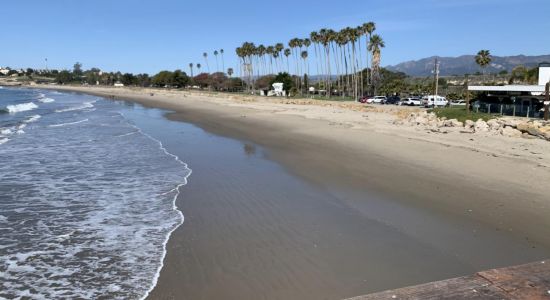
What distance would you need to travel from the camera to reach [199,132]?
1188 inches

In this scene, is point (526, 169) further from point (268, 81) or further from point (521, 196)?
point (268, 81)

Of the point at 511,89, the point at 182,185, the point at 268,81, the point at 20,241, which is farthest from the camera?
the point at 268,81

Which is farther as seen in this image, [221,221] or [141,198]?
[141,198]

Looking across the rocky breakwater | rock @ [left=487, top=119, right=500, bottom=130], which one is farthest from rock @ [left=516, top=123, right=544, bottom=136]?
rock @ [left=487, top=119, right=500, bottom=130]

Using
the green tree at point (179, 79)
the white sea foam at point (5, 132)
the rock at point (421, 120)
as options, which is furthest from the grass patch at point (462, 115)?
the green tree at point (179, 79)

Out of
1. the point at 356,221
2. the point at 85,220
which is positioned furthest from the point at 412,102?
the point at 85,220

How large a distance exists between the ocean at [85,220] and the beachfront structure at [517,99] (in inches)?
981

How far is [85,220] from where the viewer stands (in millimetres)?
10172

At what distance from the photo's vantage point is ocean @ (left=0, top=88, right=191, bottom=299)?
7.00m

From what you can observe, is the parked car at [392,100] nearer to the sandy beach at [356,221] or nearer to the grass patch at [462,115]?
the grass patch at [462,115]

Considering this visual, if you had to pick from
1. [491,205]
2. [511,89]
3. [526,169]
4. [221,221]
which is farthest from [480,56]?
[221,221]

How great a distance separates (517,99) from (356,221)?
30369 millimetres

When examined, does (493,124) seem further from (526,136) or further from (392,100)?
(392,100)

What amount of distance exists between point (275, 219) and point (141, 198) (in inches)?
163
